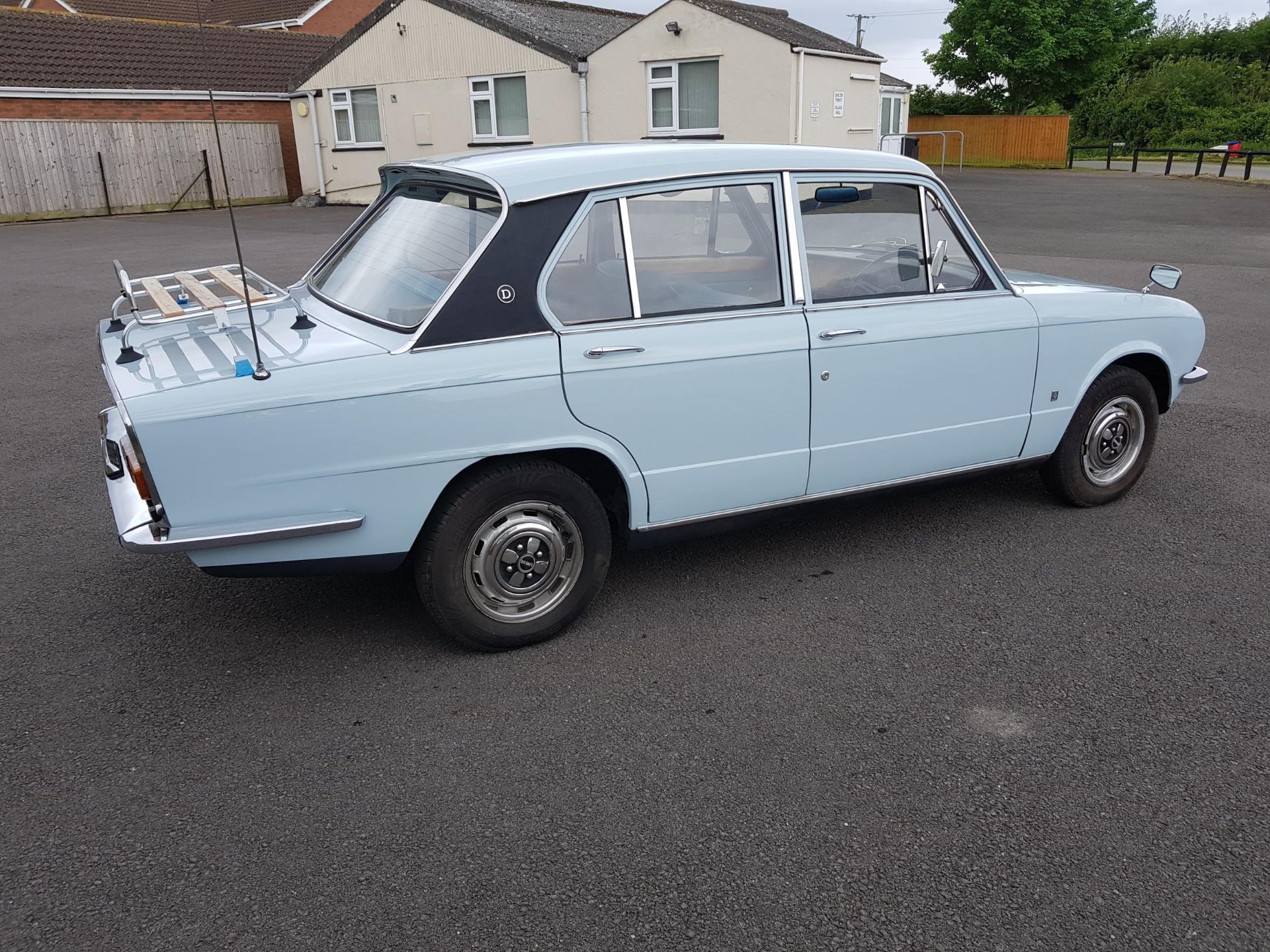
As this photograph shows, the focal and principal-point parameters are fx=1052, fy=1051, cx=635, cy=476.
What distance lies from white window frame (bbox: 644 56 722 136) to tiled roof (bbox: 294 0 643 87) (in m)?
1.17

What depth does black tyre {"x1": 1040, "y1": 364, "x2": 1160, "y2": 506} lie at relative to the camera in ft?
16.3

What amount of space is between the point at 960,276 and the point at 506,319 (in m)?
2.14

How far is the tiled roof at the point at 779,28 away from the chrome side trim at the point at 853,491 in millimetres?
17179

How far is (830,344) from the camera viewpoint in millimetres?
4078

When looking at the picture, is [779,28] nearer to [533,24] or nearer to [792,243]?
[533,24]

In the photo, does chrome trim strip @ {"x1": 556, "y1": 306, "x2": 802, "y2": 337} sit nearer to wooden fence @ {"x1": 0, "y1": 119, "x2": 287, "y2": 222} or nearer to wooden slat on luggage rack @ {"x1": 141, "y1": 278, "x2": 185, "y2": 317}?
wooden slat on luggage rack @ {"x1": 141, "y1": 278, "x2": 185, "y2": 317}

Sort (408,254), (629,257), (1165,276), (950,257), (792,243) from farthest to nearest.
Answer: (1165,276), (950,257), (792,243), (408,254), (629,257)

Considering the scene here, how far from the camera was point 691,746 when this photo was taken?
3.26 metres

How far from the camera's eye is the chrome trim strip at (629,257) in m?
3.78

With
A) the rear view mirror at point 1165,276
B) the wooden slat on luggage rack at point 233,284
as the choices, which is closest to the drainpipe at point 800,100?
the rear view mirror at point 1165,276

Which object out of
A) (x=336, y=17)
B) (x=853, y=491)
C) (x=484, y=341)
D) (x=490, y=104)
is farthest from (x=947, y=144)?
(x=484, y=341)

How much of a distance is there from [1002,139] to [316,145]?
90.1 feet

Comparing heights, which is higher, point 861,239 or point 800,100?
point 800,100

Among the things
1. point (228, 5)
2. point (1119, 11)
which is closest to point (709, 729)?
point (228, 5)
